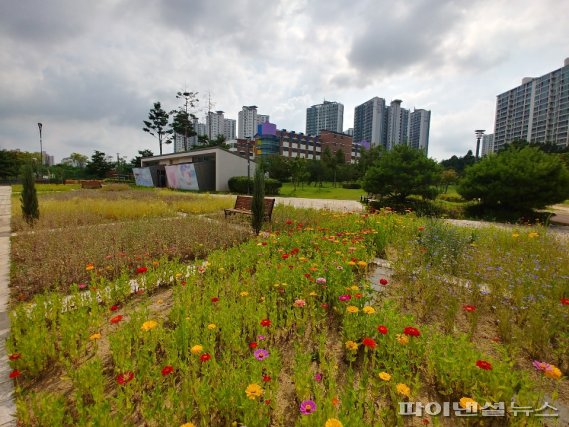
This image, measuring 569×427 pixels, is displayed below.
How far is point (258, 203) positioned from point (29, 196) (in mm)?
7331

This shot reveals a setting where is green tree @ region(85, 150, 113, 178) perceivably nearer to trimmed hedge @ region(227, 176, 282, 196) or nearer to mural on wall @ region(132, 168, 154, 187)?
mural on wall @ region(132, 168, 154, 187)

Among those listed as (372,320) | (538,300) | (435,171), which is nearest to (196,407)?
(372,320)

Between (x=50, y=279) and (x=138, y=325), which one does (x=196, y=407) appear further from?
(x=50, y=279)

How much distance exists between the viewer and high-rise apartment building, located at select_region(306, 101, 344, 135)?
119m

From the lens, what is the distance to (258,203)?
24.5 ft

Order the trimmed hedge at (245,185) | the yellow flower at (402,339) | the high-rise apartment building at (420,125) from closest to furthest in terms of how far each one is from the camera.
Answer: the yellow flower at (402,339), the trimmed hedge at (245,185), the high-rise apartment building at (420,125)

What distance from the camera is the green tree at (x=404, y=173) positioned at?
15.6 m

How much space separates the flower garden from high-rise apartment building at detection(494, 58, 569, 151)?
3424 inches

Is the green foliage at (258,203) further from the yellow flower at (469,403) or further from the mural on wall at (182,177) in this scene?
the mural on wall at (182,177)

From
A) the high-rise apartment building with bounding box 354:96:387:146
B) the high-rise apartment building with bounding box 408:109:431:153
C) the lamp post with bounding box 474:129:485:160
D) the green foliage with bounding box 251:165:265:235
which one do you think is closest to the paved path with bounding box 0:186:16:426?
the green foliage with bounding box 251:165:265:235

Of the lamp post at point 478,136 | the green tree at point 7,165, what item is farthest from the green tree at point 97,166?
the lamp post at point 478,136

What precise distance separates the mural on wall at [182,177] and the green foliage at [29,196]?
20217mm

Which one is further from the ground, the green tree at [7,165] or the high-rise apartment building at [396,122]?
the high-rise apartment building at [396,122]

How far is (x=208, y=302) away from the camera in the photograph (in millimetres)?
3094
